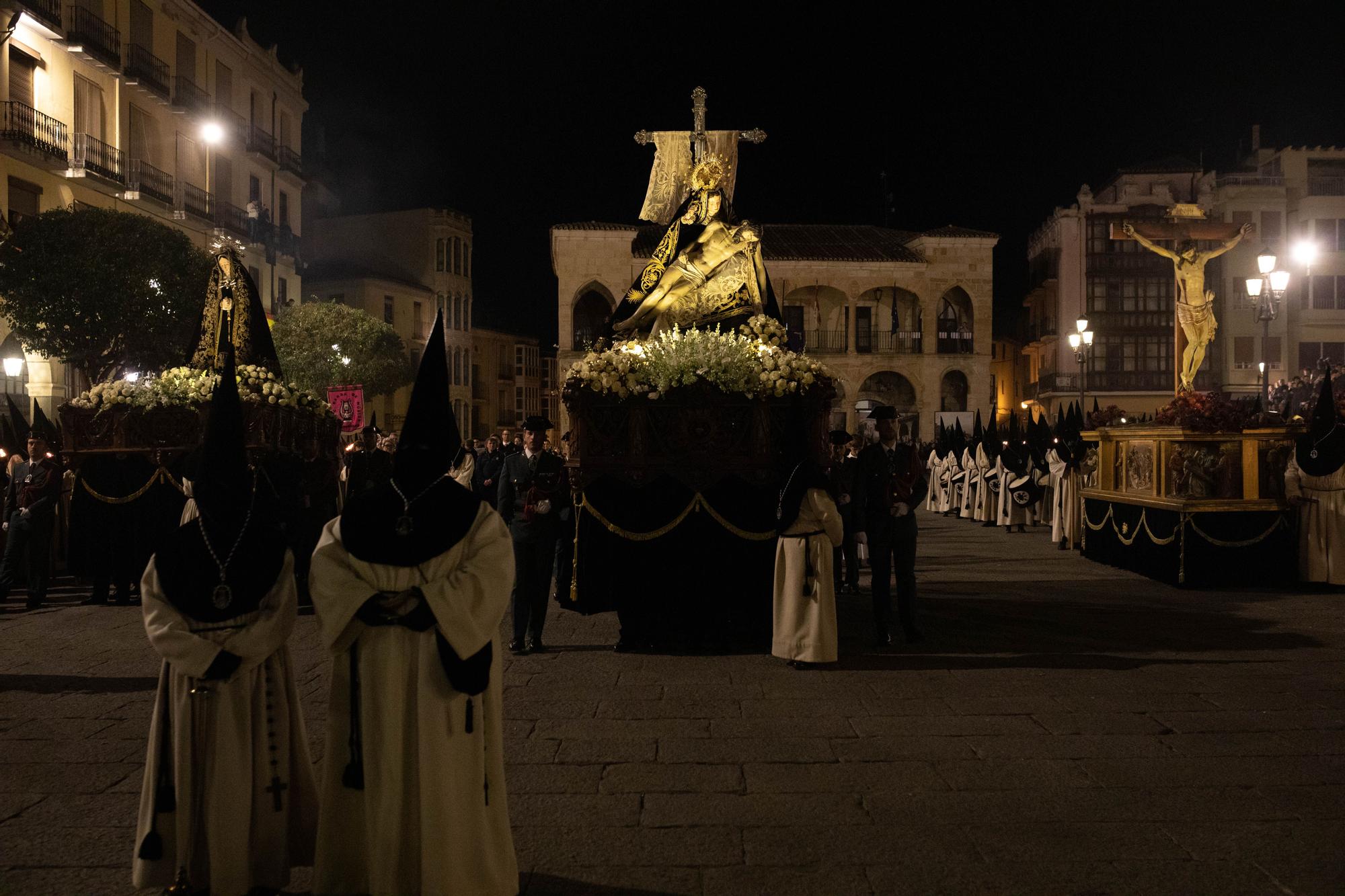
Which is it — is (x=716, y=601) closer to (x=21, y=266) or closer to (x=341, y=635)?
(x=341, y=635)

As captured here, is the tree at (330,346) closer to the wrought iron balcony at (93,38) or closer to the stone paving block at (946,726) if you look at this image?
the wrought iron balcony at (93,38)

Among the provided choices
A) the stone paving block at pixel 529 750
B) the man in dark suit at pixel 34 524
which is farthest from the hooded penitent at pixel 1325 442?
the man in dark suit at pixel 34 524

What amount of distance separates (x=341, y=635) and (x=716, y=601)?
18.2 feet

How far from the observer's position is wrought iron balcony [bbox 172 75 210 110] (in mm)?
38062

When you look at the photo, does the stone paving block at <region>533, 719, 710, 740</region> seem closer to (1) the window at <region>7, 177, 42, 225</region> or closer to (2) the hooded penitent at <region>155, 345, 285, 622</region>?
(2) the hooded penitent at <region>155, 345, 285, 622</region>

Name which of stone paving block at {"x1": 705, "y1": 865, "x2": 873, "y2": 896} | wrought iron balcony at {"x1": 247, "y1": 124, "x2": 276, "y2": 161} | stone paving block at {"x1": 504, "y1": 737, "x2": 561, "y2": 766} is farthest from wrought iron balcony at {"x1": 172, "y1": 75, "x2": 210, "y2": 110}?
stone paving block at {"x1": 705, "y1": 865, "x2": 873, "y2": 896}

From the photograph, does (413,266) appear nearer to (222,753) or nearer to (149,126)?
(149,126)

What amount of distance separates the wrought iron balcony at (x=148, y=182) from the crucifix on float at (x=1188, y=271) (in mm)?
29827

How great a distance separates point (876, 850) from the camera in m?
4.58

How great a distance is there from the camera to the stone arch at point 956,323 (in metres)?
54.2

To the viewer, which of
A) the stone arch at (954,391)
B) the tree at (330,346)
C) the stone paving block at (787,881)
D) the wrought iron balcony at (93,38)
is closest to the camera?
the stone paving block at (787,881)

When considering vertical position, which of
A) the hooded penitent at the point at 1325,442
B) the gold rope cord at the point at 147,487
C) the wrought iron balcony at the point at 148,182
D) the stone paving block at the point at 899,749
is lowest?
the stone paving block at the point at 899,749

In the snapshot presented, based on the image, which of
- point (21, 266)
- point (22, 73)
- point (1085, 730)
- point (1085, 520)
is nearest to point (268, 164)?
point (22, 73)

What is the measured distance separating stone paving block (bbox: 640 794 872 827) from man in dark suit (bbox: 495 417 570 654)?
12.9 ft
